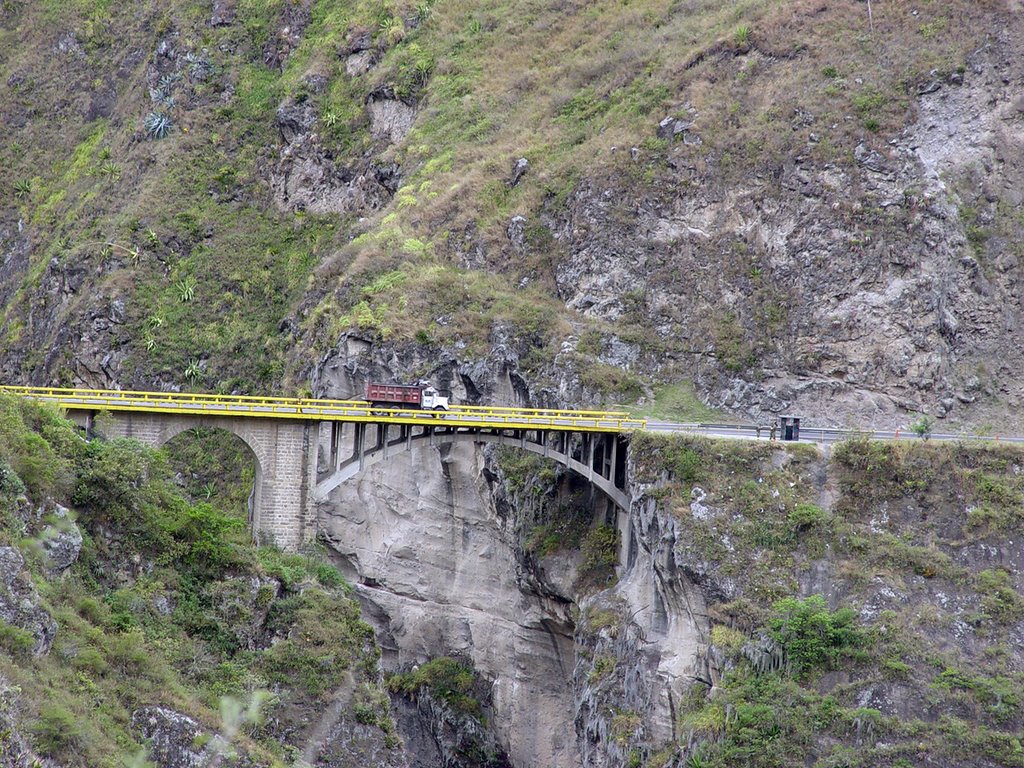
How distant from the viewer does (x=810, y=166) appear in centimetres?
7525

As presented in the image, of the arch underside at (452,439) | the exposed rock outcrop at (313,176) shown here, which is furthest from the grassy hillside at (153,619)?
the exposed rock outcrop at (313,176)

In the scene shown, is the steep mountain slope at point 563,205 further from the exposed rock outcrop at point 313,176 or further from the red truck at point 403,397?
the red truck at point 403,397

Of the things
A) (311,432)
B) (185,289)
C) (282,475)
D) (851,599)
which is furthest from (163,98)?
(851,599)

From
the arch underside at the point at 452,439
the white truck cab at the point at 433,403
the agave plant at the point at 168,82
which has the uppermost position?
the agave plant at the point at 168,82

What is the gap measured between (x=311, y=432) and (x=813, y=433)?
1000 inches

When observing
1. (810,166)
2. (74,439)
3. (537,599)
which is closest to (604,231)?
(810,166)

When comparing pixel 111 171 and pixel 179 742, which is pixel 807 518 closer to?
pixel 179 742

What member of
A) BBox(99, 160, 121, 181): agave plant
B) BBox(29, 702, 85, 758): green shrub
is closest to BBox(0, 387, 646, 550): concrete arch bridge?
BBox(29, 702, 85, 758): green shrub

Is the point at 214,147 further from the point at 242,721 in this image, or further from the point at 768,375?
the point at 242,721

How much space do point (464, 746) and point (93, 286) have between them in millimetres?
42599

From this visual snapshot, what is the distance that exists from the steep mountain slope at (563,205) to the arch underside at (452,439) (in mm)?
7059

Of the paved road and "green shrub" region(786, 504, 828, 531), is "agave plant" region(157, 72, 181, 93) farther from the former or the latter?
"green shrub" region(786, 504, 828, 531)

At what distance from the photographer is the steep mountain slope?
236 ft

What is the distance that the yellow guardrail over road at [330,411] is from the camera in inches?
2351
